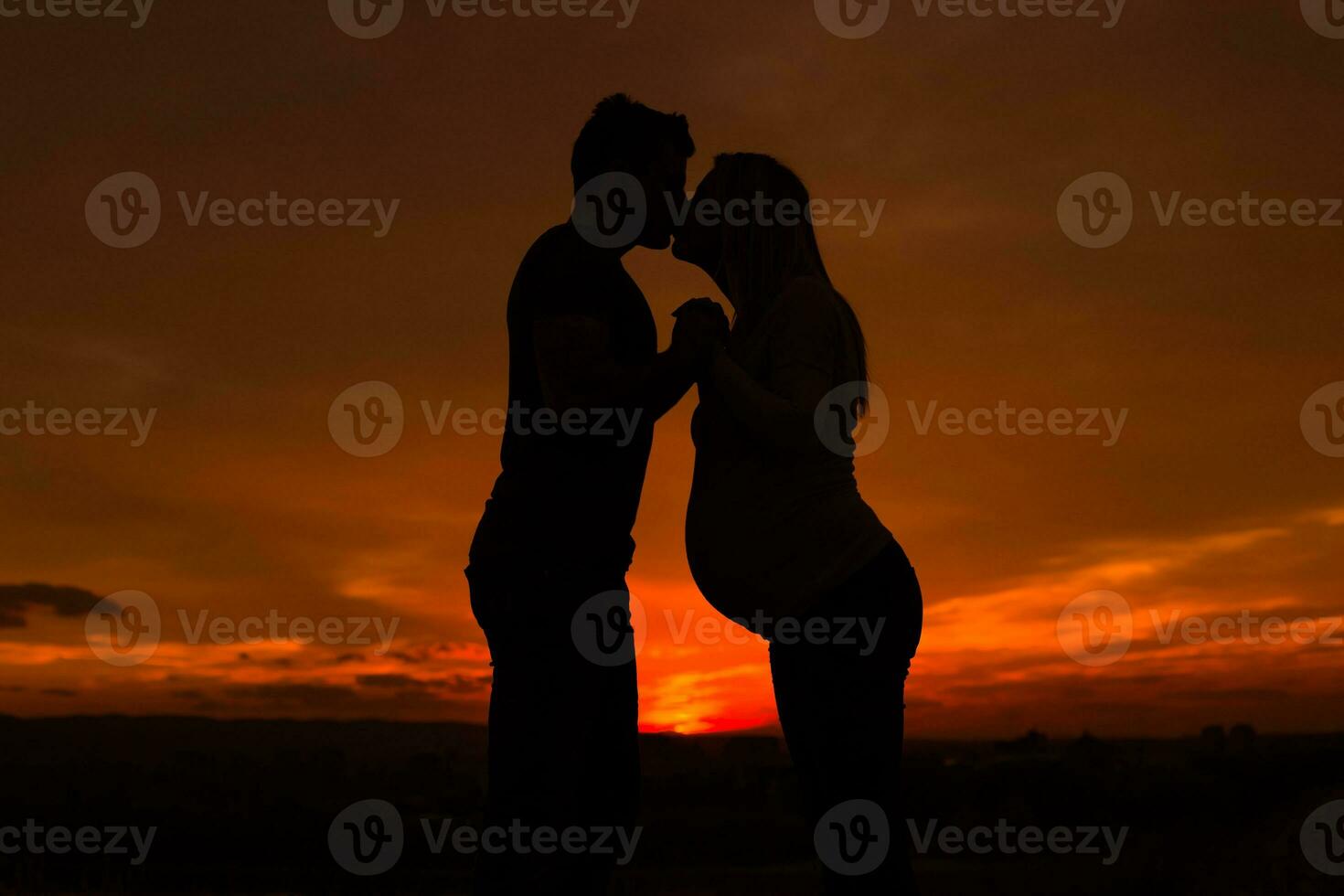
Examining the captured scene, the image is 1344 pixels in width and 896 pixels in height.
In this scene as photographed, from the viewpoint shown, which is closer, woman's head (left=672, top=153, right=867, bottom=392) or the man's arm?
woman's head (left=672, top=153, right=867, bottom=392)

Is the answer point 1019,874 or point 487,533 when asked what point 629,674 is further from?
point 1019,874

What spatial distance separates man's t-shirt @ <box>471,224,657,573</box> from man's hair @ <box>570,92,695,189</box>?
339 mm

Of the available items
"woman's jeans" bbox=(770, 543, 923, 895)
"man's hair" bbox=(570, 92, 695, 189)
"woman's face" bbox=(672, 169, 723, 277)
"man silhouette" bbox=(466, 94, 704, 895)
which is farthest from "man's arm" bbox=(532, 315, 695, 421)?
"woman's jeans" bbox=(770, 543, 923, 895)

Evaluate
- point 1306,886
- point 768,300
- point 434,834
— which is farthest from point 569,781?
point 1306,886

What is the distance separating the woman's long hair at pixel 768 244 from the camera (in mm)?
3111

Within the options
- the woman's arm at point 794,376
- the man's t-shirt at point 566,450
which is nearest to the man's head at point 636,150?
the man's t-shirt at point 566,450

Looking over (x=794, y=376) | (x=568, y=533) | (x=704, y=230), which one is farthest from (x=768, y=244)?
(x=568, y=533)

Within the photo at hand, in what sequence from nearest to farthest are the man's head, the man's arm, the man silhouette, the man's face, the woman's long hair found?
the woman's long hair, the man's arm, the man silhouette, the man's face, the man's head

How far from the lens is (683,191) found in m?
4.00

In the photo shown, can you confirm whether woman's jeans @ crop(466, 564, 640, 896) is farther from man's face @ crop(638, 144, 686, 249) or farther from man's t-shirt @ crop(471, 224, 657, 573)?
man's face @ crop(638, 144, 686, 249)

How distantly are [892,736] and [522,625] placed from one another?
1.29 meters

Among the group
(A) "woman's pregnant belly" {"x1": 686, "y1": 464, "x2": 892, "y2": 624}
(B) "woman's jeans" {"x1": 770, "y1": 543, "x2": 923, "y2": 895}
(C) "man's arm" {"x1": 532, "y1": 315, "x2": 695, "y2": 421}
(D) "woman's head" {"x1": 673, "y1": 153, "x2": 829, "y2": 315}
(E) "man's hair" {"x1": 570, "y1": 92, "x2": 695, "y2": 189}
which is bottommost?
(B) "woman's jeans" {"x1": 770, "y1": 543, "x2": 923, "y2": 895}

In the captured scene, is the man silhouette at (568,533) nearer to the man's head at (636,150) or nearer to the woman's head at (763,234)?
the man's head at (636,150)

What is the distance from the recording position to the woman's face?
326 centimetres
